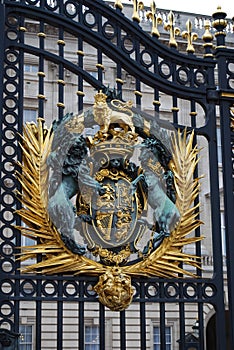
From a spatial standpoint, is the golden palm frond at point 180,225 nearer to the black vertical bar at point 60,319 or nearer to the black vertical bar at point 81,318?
the black vertical bar at point 81,318

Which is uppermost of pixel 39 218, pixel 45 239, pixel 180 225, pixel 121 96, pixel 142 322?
pixel 121 96

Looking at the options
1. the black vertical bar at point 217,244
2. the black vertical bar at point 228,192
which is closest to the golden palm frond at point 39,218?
the black vertical bar at point 217,244

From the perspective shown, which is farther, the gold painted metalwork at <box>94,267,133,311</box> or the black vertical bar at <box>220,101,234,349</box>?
the black vertical bar at <box>220,101,234,349</box>

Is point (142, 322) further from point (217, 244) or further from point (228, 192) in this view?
point (228, 192)

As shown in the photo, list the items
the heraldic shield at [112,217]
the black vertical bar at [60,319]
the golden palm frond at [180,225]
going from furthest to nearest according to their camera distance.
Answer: the golden palm frond at [180,225] < the heraldic shield at [112,217] < the black vertical bar at [60,319]

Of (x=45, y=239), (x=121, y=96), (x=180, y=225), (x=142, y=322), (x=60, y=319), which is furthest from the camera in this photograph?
(x=121, y=96)

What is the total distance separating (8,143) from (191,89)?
7.19 feet

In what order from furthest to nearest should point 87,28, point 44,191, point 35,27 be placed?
point 35,27 < point 87,28 < point 44,191

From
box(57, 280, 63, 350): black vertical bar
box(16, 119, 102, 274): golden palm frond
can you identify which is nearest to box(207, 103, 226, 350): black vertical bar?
box(16, 119, 102, 274): golden palm frond

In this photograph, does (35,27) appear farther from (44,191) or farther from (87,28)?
(44,191)

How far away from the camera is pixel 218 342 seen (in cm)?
774

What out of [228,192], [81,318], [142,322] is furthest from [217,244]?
[81,318]

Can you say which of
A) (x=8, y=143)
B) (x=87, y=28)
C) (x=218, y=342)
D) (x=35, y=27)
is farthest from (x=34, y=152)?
(x=35, y=27)

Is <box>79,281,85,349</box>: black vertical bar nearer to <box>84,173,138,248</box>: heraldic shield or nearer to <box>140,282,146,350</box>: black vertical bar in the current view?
<box>84,173,138,248</box>: heraldic shield
